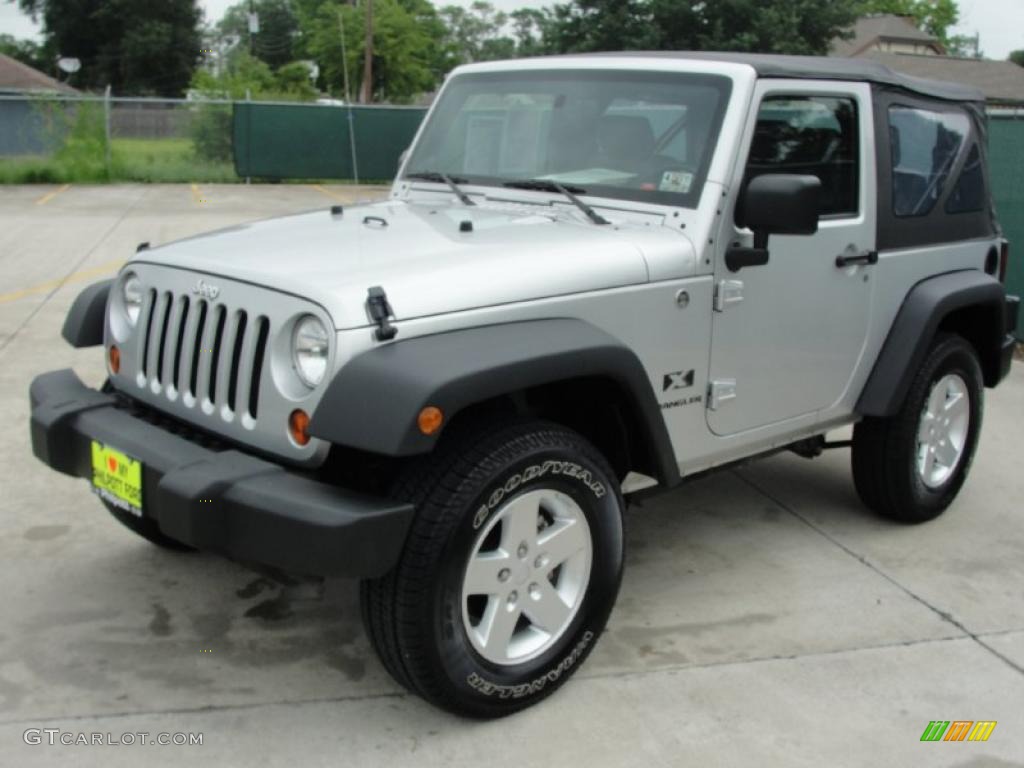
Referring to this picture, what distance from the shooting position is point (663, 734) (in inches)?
128

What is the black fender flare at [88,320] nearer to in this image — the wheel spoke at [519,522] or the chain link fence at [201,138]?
the wheel spoke at [519,522]

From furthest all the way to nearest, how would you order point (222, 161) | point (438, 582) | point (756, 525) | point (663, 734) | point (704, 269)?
point (222, 161) → point (756, 525) → point (704, 269) → point (663, 734) → point (438, 582)

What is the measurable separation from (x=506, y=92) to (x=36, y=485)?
8.85ft

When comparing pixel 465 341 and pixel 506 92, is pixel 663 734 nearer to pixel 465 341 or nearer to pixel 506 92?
pixel 465 341

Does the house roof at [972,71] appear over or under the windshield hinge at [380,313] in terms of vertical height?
over

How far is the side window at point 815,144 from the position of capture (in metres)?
3.94

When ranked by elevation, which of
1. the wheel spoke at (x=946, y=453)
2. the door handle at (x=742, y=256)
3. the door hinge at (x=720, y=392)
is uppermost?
the door handle at (x=742, y=256)

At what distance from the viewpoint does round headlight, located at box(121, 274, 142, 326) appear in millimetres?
3643

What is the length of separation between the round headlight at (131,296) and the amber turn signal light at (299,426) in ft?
3.05

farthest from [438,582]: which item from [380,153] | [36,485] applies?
[380,153]

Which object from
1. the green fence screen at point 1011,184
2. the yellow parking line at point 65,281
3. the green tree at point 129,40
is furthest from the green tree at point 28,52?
the green fence screen at point 1011,184

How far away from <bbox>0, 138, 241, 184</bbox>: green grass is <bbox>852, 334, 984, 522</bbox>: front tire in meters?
20.2

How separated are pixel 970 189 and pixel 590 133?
6.49 ft

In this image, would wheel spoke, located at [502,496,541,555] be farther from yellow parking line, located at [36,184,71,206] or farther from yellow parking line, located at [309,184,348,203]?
yellow parking line, located at [309,184,348,203]
